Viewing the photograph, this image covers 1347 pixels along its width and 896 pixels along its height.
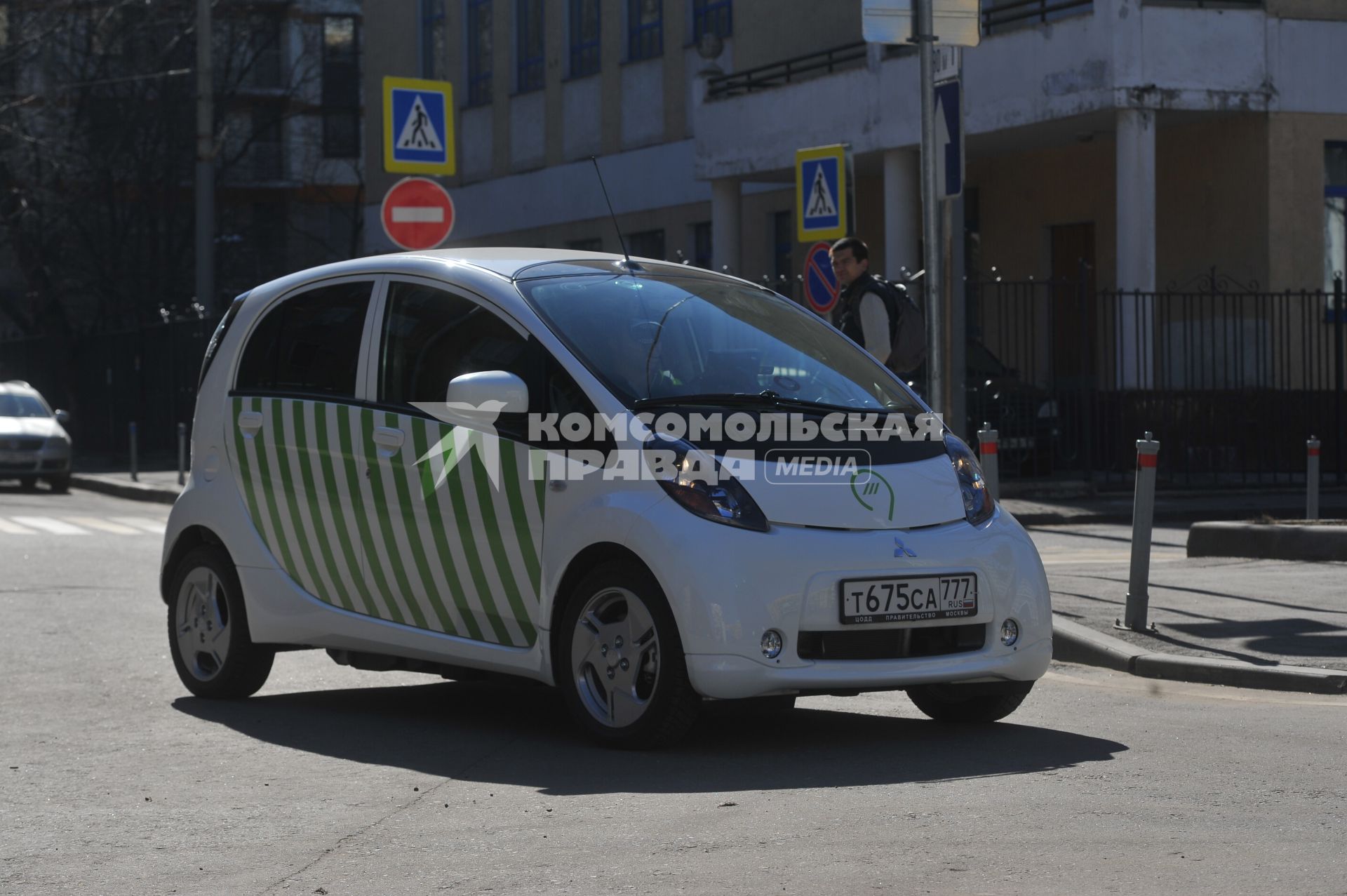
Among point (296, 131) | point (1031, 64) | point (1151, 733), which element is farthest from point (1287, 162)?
point (296, 131)

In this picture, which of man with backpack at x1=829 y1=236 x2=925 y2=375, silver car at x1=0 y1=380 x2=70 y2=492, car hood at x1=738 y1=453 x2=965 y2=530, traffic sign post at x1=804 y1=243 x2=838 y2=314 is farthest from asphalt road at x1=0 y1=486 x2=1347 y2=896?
silver car at x1=0 y1=380 x2=70 y2=492

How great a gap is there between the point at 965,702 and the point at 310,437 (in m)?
2.74

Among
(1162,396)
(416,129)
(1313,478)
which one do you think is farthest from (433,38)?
(1313,478)

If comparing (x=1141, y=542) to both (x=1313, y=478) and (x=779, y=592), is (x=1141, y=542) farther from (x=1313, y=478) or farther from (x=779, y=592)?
(x=1313, y=478)

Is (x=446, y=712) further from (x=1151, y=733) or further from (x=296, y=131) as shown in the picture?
(x=296, y=131)

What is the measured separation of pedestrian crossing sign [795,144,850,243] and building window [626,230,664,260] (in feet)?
62.2

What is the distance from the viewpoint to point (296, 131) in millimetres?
69500

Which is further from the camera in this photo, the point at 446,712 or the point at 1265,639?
the point at 1265,639

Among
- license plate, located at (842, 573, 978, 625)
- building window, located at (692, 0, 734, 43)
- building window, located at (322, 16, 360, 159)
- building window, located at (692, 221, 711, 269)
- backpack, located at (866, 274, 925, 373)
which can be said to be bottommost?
license plate, located at (842, 573, 978, 625)

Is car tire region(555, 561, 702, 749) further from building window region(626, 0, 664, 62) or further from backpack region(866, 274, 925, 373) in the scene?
building window region(626, 0, 664, 62)

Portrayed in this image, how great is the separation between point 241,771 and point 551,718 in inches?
56.0

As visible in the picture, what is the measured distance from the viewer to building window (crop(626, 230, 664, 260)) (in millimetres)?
36250

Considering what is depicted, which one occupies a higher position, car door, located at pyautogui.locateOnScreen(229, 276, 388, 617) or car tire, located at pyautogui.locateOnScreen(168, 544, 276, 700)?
car door, located at pyautogui.locateOnScreen(229, 276, 388, 617)

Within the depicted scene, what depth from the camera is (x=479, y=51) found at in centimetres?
4153
